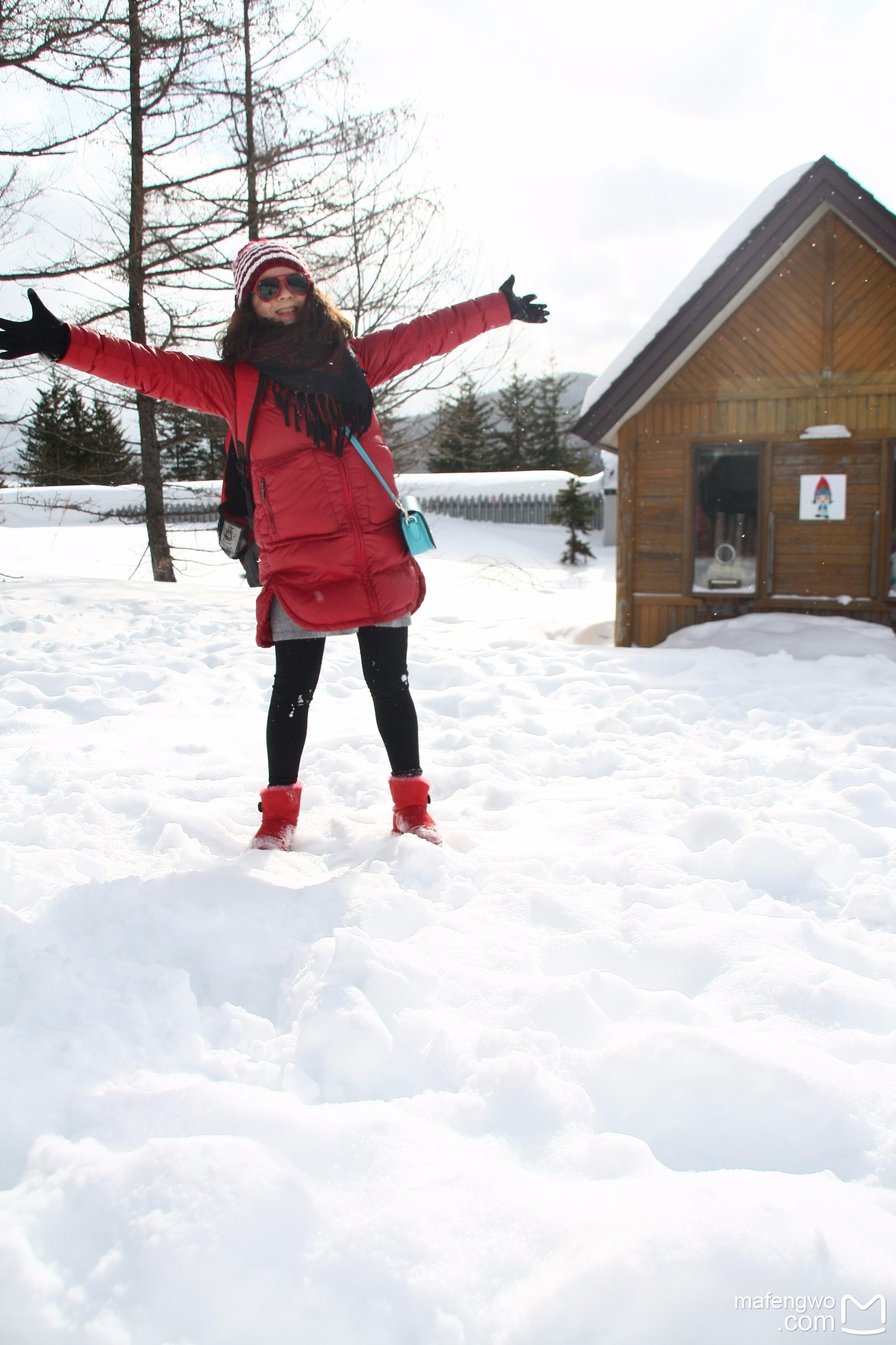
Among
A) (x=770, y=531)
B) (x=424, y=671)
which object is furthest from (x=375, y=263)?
(x=424, y=671)

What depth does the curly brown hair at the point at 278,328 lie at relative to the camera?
2637 millimetres

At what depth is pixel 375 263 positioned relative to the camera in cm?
1204

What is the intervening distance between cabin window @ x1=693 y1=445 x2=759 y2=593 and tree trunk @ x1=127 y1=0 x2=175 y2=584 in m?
7.23

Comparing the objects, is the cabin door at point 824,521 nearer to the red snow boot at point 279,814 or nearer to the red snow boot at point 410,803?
the red snow boot at point 410,803

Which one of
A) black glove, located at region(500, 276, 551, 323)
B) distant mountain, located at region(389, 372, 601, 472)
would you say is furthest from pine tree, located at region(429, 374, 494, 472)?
black glove, located at region(500, 276, 551, 323)

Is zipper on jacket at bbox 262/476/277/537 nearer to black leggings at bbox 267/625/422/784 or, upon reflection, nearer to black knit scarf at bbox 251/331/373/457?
black knit scarf at bbox 251/331/373/457

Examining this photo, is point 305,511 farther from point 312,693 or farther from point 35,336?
point 35,336

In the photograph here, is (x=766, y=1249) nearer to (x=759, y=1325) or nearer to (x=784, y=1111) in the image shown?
(x=759, y=1325)

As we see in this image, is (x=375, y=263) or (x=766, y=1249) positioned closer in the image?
(x=766, y=1249)

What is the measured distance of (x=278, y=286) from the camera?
8.52ft

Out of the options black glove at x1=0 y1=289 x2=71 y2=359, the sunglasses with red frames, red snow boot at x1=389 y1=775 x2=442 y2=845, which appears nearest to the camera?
black glove at x1=0 y1=289 x2=71 y2=359

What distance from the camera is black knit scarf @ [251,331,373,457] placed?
262cm

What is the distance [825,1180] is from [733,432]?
24.6 ft
